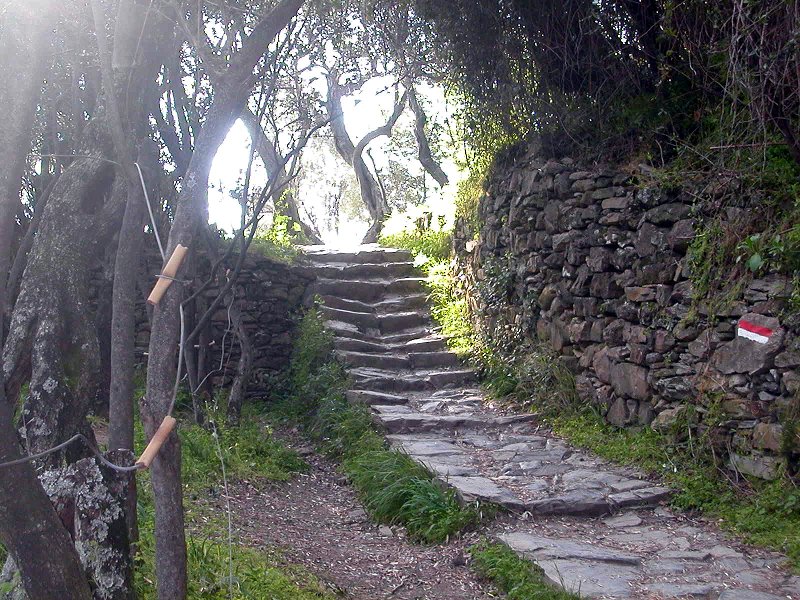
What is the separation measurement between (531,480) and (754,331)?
185 cm

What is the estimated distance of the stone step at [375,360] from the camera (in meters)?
8.98

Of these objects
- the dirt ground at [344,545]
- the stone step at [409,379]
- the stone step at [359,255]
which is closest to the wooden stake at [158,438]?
the dirt ground at [344,545]

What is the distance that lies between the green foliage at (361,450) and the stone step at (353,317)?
0.17 meters

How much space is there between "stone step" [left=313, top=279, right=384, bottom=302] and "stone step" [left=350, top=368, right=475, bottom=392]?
1.88 m

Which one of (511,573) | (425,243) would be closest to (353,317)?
(425,243)

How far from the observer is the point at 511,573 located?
4492 mm

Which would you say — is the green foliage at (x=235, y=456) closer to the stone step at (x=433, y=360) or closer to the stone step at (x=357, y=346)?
the stone step at (x=357, y=346)

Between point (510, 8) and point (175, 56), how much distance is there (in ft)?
12.1

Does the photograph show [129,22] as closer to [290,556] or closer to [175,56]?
[175,56]

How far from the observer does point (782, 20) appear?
5266mm

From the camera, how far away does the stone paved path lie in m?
4.36

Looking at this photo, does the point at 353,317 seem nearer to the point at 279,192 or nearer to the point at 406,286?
the point at 406,286

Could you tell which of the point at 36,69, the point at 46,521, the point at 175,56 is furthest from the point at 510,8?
the point at 46,521

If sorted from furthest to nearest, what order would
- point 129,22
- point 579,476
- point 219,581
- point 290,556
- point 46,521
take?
1. point 579,476
2. point 290,556
3. point 219,581
4. point 129,22
5. point 46,521
